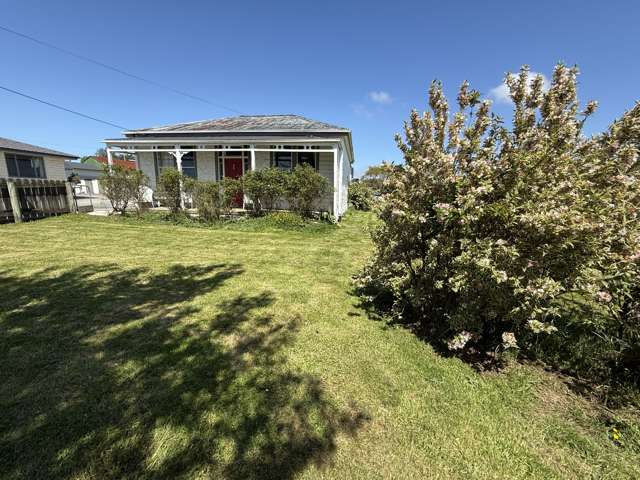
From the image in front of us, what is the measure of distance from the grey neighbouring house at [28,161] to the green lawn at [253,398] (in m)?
21.2

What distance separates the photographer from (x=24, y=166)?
20391mm

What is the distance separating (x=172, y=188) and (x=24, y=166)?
697 inches

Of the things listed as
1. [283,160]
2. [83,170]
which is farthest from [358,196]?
[83,170]

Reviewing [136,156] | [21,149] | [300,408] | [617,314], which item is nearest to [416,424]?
[300,408]

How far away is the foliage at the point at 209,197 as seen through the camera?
1087 centimetres

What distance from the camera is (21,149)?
63.5ft

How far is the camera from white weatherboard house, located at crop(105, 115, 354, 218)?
1252 centimetres

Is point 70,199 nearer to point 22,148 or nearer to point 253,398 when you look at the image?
point 22,148

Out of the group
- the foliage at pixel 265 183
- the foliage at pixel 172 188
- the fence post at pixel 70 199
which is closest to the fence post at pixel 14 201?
the fence post at pixel 70 199

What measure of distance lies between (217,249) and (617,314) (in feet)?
23.3

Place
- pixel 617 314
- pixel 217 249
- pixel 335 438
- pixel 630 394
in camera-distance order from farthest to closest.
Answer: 1. pixel 217 249
2. pixel 617 314
3. pixel 630 394
4. pixel 335 438

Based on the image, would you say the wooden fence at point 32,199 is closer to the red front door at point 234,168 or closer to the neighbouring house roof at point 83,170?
the red front door at point 234,168

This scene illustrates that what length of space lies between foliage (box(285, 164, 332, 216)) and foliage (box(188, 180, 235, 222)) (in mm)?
2227

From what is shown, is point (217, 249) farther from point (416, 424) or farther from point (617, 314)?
point (617, 314)
